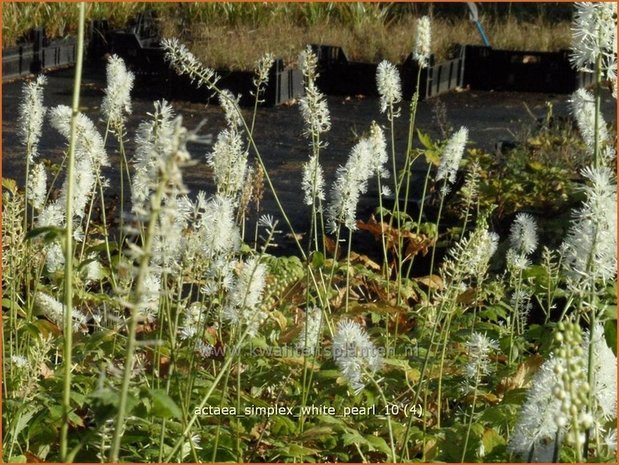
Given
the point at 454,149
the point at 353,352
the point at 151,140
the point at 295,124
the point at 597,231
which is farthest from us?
the point at 295,124

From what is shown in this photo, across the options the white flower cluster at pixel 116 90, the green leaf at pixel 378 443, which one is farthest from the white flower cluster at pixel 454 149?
the green leaf at pixel 378 443

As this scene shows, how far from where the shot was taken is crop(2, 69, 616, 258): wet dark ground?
7262mm

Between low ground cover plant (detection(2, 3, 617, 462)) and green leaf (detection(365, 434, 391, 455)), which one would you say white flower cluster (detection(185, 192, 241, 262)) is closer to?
low ground cover plant (detection(2, 3, 617, 462))

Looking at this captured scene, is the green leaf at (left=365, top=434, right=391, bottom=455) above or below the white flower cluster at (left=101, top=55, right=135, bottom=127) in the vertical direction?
below

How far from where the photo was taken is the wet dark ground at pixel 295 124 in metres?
7.26

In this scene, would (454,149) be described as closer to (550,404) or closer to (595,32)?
(595,32)

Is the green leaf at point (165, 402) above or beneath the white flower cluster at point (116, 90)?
beneath

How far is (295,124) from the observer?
363 inches

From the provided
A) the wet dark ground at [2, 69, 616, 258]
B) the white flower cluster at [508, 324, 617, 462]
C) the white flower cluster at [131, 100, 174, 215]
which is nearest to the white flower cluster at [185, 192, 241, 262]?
the white flower cluster at [131, 100, 174, 215]

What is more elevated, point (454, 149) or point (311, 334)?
point (454, 149)

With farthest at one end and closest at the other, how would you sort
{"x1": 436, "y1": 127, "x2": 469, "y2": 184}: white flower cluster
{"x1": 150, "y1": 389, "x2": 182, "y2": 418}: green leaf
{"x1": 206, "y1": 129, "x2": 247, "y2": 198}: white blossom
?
{"x1": 436, "y1": 127, "x2": 469, "y2": 184}: white flower cluster
{"x1": 206, "y1": 129, "x2": 247, "y2": 198}: white blossom
{"x1": 150, "y1": 389, "x2": 182, "y2": 418}: green leaf

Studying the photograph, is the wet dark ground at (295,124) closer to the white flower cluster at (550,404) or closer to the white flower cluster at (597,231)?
the white flower cluster at (550,404)

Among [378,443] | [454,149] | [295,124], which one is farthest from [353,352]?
[295,124]

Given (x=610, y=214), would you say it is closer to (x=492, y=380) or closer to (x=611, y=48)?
(x=611, y=48)
